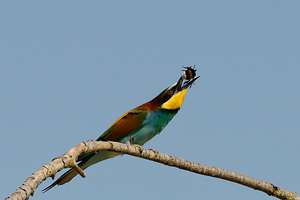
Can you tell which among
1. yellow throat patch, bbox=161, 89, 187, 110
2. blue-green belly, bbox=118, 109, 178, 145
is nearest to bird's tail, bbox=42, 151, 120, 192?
blue-green belly, bbox=118, 109, 178, 145

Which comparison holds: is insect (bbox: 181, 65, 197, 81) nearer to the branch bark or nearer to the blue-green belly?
the blue-green belly

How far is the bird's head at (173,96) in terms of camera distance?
4.38m

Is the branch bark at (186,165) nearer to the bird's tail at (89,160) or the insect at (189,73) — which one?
the bird's tail at (89,160)

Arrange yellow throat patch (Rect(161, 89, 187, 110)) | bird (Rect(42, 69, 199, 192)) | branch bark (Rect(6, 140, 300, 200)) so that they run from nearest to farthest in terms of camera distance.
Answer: branch bark (Rect(6, 140, 300, 200)) → bird (Rect(42, 69, 199, 192)) → yellow throat patch (Rect(161, 89, 187, 110))

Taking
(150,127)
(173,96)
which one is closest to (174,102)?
(173,96)

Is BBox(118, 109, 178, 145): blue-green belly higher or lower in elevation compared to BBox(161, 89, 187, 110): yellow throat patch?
lower

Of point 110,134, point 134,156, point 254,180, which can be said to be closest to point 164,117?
point 110,134

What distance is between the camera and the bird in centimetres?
412

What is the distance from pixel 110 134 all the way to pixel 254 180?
1.50m

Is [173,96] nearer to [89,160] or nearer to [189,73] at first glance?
[189,73]

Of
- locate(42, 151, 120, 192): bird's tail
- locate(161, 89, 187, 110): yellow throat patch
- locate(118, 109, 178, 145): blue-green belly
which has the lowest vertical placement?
locate(42, 151, 120, 192): bird's tail

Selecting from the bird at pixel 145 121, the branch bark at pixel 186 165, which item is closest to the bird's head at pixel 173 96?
the bird at pixel 145 121

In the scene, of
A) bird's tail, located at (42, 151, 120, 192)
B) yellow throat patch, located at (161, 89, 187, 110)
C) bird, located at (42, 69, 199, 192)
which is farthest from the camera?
yellow throat patch, located at (161, 89, 187, 110)

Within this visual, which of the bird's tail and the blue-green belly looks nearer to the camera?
the bird's tail
